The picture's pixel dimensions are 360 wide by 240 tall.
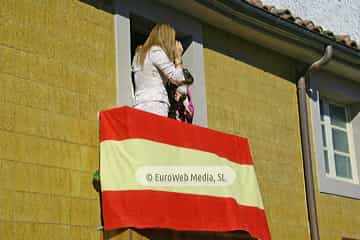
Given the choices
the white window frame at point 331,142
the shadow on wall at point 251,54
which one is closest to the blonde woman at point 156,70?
the shadow on wall at point 251,54

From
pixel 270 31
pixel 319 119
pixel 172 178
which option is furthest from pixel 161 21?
pixel 319 119

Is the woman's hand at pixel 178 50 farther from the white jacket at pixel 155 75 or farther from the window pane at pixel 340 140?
the window pane at pixel 340 140

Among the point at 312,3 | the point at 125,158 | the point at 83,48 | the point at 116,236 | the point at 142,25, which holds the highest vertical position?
the point at 312,3

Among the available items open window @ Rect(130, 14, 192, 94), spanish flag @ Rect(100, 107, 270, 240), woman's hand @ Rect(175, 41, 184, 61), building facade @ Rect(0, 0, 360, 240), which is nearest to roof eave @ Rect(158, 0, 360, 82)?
building facade @ Rect(0, 0, 360, 240)

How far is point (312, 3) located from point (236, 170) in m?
8.42

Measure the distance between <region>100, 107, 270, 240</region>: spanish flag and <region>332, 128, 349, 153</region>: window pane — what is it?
3141 millimetres

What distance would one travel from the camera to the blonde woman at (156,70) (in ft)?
27.5

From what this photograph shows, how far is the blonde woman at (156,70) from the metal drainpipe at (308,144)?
2.69 metres

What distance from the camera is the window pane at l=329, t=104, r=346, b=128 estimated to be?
1194 centimetres

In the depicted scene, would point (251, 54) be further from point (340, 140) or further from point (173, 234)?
point (173, 234)

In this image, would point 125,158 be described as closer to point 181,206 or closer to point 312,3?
point 181,206

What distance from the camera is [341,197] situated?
442 inches

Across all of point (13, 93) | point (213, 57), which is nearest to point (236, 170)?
point (213, 57)

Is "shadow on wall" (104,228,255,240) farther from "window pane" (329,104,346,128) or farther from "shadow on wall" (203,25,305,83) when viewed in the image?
"window pane" (329,104,346,128)
